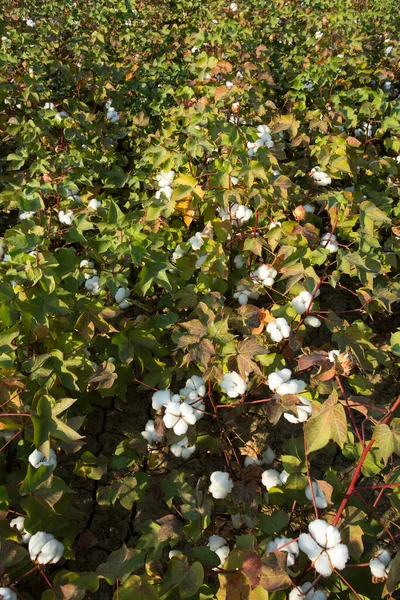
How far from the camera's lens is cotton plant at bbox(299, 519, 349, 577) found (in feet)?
3.63

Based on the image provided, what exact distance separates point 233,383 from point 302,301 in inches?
21.0

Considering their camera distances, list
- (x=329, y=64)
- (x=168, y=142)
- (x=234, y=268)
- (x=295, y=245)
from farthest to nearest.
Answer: (x=329, y=64), (x=168, y=142), (x=234, y=268), (x=295, y=245)

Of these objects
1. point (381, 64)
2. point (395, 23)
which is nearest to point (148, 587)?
point (381, 64)

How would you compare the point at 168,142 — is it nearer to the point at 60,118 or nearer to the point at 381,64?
the point at 60,118

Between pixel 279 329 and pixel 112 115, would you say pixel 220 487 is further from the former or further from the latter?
pixel 112 115

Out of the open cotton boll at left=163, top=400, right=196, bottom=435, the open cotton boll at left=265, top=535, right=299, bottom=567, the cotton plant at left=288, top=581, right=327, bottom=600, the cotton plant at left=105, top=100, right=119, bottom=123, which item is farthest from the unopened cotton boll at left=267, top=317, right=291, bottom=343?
the cotton plant at left=105, top=100, right=119, bottom=123

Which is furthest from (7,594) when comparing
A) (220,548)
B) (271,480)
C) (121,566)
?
(271,480)

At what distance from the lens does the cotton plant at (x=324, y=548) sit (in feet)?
3.63

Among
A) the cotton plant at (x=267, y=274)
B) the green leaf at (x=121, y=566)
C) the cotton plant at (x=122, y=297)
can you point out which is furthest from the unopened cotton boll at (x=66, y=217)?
the green leaf at (x=121, y=566)

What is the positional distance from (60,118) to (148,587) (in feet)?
9.65

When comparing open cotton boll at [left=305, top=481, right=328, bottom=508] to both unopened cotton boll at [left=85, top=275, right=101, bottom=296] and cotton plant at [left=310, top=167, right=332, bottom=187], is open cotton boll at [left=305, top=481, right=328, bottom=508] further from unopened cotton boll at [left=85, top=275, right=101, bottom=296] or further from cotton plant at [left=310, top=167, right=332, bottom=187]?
cotton plant at [left=310, top=167, right=332, bottom=187]

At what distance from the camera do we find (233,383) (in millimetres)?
1712

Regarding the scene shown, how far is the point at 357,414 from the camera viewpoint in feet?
7.37

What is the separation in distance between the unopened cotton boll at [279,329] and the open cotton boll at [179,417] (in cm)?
51
